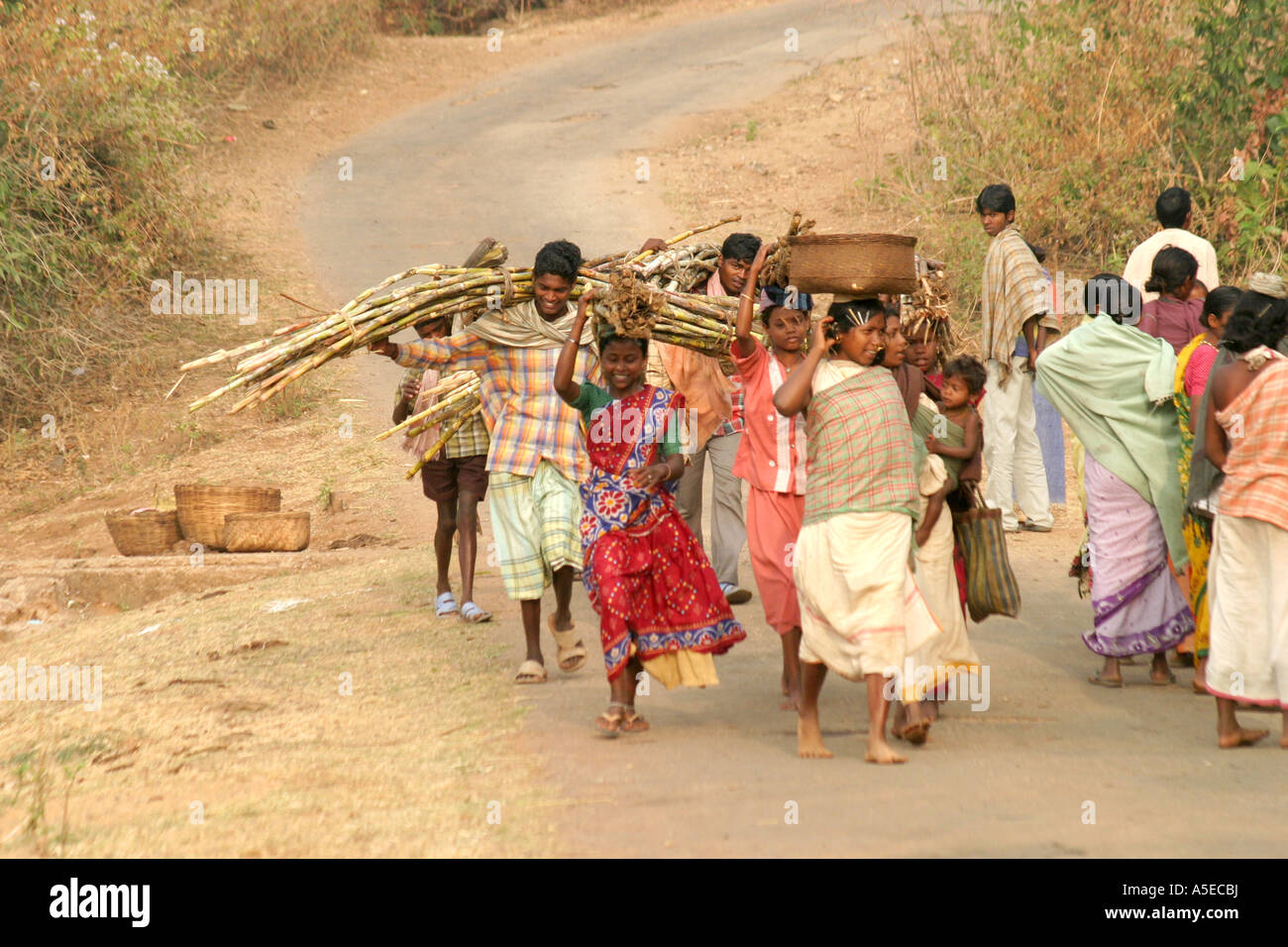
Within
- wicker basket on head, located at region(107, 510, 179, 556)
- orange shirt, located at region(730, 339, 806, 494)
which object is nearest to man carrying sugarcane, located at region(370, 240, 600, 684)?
orange shirt, located at region(730, 339, 806, 494)

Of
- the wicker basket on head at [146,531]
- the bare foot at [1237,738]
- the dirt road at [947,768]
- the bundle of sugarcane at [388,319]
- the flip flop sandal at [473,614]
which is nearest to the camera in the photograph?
the dirt road at [947,768]

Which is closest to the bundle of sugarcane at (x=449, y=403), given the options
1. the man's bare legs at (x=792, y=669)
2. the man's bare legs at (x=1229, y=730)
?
the man's bare legs at (x=792, y=669)

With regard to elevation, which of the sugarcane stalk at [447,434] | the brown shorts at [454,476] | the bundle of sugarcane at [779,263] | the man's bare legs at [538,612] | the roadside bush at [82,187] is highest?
the roadside bush at [82,187]

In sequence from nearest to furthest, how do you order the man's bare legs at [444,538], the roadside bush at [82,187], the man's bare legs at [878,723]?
the man's bare legs at [878,723] → the man's bare legs at [444,538] → the roadside bush at [82,187]

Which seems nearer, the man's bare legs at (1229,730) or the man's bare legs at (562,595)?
the man's bare legs at (1229,730)

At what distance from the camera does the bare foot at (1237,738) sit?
512 cm

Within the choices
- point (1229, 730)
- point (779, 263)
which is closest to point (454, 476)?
point (779, 263)

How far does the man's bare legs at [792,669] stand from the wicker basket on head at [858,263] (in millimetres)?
1406

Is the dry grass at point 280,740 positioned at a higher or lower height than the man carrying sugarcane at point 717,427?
lower

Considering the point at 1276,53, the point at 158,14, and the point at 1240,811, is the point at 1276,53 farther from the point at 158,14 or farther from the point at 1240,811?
the point at 158,14

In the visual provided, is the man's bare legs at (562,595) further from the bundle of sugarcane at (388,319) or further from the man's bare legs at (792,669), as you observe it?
the bundle of sugarcane at (388,319)

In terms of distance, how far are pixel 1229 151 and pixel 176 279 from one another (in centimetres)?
1061

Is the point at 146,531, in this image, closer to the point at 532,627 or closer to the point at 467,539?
the point at 467,539

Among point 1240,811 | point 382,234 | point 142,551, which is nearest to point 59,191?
point 382,234
